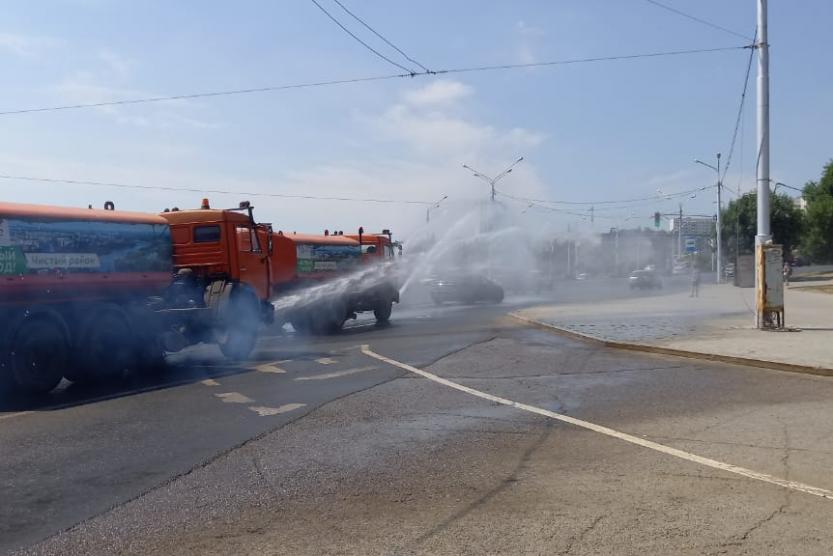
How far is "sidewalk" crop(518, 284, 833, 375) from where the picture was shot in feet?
47.1

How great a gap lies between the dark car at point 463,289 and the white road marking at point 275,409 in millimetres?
25847

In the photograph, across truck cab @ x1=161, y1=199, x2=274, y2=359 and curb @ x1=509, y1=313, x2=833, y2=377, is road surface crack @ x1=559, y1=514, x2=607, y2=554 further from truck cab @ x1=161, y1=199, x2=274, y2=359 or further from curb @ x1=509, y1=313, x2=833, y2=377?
truck cab @ x1=161, y1=199, x2=274, y2=359

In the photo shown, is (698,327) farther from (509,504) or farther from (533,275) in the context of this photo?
(533,275)

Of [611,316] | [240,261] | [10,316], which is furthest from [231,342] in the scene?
[611,316]

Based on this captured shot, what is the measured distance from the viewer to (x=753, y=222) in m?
66.7

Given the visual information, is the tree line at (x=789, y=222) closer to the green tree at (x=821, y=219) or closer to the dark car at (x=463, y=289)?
the green tree at (x=821, y=219)

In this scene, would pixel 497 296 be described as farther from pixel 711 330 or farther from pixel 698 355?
pixel 698 355

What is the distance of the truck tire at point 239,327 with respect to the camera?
15.7 metres

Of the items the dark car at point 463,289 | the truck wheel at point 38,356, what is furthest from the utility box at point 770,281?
the dark car at point 463,289

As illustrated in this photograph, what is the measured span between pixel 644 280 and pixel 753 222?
2093 cm

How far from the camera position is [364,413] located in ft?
31.9

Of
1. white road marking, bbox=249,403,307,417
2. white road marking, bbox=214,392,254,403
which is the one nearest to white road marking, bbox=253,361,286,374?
white road marking, bbox=214,392,254,403

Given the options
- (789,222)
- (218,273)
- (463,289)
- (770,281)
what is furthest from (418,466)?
(789,222)

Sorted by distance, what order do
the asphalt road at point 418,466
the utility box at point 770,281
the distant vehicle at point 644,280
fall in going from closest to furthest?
the asphalt road at point 418,466 → the utility box at point 770,281 → the distant vehicle at point 644,280
